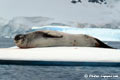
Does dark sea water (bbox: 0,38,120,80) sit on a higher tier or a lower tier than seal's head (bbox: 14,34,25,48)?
lower

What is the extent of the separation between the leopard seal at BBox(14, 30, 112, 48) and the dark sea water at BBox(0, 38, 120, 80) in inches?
95.1

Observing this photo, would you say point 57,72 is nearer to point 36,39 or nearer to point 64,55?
point 64,55

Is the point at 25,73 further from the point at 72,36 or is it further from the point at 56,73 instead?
the point at 72,36

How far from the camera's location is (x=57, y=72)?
31.5 feet

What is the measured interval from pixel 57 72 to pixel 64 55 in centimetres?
121

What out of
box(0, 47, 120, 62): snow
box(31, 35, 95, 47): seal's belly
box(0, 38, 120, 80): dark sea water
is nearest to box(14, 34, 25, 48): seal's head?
box(31, 35, 95, 47): seal's belly

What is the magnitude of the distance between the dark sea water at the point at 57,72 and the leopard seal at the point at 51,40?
2.42m

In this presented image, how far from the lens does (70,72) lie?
9.61 meters

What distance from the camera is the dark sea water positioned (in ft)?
28.6

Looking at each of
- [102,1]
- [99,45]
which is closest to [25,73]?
[99,45]

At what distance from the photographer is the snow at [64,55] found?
1045 cm

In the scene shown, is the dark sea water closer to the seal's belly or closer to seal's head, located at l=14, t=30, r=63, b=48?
seal's head, located at l=14, t=30, r=63, b=48

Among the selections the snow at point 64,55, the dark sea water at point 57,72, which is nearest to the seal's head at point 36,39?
the snow at point 64,55

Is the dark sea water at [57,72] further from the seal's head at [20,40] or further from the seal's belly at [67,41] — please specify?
the seal's belly at [67,41]
